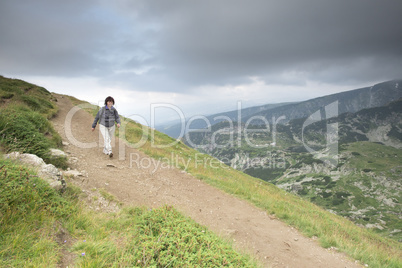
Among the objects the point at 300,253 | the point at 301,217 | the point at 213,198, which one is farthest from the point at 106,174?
the point at 301,217

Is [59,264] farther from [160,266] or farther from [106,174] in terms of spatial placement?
[106,174]

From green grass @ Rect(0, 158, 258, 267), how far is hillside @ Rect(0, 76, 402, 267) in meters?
0.03

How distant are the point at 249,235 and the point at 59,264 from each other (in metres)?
7.13

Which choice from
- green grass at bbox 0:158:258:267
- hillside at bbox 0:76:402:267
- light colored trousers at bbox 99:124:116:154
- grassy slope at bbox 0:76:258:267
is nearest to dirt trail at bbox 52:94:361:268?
hillside at bbox 0:76:402:267

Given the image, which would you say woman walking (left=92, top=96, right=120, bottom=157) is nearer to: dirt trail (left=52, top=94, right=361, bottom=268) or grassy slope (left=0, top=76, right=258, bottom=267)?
dirt trail (left=52, top=94, right=361, bottom=268)

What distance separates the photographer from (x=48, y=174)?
21.9 feet

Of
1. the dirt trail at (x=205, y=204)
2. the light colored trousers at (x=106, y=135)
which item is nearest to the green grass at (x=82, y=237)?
the dirt trail at (x=205, y=204)

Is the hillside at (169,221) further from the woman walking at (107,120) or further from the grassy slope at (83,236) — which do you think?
the woman walking at (107,120)

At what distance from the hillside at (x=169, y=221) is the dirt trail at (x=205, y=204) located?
0.12 feet

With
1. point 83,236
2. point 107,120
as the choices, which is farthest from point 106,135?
point 83,236

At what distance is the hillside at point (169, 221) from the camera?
14.4 ft

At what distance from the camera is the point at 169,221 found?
18.0 feet

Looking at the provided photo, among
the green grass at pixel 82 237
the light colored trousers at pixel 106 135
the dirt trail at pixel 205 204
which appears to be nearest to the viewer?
the green grass at pixel 82 237

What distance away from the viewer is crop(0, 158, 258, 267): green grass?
3.90 metres
